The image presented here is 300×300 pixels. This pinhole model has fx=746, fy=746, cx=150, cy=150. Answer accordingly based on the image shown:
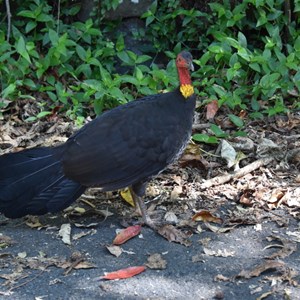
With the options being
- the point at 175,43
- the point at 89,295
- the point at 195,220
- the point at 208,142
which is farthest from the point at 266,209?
the point at 175,43

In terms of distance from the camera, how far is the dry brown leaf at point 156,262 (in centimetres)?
498

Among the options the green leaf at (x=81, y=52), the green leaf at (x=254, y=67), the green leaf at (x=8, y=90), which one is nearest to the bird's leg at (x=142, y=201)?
the green leaf at (x=8, y=90)

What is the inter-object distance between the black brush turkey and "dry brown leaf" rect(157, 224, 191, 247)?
20 cm

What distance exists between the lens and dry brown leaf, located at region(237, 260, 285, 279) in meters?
4.82

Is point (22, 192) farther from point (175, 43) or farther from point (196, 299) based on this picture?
point (175, 43)

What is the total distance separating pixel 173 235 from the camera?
539 centimetres

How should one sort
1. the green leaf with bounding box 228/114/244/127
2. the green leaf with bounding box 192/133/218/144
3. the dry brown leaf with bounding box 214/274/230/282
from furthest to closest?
the green leaf with bounding box 228/114/244/127 → the green leaf with bounding box 192/133/218/144 → the dry brown leaf with bounding box 214/274/230/282

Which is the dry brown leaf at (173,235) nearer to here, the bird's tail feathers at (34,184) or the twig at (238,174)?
the bird's tail feathers at (34,184)

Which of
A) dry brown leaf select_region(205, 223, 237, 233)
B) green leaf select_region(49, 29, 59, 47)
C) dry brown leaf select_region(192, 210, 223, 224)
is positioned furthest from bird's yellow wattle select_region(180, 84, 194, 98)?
green leaf select_region(49, 29, 59, 47)

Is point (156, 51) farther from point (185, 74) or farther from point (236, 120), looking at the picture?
point (185, 74)

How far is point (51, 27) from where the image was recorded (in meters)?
8.10

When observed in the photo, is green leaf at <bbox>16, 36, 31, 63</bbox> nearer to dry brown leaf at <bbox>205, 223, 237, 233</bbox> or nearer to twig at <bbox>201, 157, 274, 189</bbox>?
twig at <bbox>201, 157, 274, 189</bbox>

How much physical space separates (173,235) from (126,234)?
1.11 feet

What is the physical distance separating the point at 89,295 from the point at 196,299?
671mm
